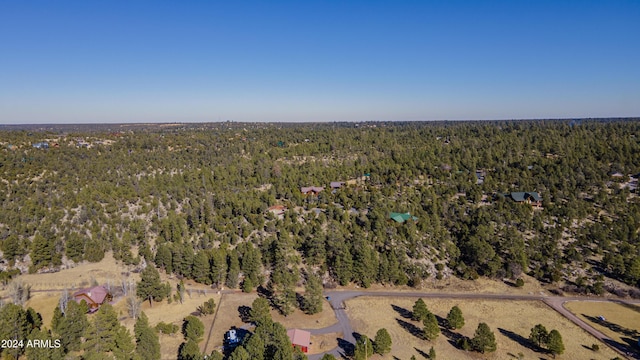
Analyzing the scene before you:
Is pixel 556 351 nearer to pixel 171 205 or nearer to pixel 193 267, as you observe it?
pixel 193 267

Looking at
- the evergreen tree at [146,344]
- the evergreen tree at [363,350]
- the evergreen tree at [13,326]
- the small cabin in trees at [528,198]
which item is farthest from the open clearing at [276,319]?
the small cabin in trees at [528,198]

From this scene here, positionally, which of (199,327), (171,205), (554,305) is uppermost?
(171,205)

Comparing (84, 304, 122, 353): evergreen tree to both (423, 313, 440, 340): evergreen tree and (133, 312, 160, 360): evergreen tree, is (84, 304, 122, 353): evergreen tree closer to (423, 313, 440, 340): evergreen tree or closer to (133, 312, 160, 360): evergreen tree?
(133, 312, 160, 360): evergreen tree

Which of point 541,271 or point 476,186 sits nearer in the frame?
point 541,271

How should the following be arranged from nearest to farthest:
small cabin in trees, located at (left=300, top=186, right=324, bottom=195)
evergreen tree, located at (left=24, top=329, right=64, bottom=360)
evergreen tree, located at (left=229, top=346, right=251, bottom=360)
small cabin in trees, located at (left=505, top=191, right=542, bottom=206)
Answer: evergreen tree, located at (left=24, top=329, right=64, bottom=360) < evergreen tree, located at (left=229, top=346, right=251, bottom=360) < small cabin in trees, located at (left=505, top=191, right=542, bottom=206) < small cabin in trees, located at (left=300, top=186, right=324, bottom=195)

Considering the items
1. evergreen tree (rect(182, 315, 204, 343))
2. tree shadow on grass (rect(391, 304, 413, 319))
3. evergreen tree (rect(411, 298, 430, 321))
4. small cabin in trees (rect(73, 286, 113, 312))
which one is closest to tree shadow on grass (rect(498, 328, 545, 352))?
evergreen tree (rect(411, 298, 430, 321))

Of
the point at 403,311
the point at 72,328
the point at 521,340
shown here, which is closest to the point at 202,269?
the point at 72,328

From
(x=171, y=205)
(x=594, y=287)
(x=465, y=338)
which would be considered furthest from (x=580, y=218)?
(x=171, y=205)

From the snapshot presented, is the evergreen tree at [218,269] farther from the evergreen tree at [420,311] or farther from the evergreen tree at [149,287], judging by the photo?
the evergreen tree at [420,311]
